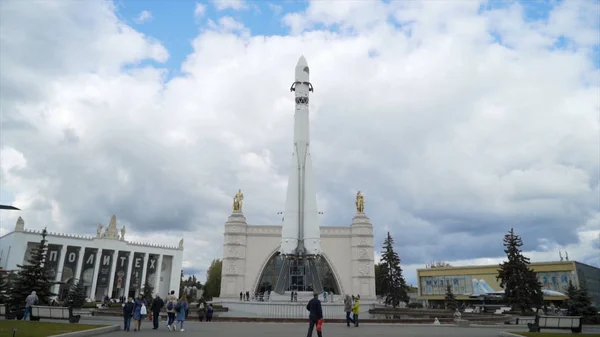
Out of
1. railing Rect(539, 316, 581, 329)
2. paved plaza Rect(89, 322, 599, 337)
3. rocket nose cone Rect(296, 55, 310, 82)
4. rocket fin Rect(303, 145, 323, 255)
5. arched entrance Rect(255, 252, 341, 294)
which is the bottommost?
paved plaza Rect(89, 322, 599, 337)

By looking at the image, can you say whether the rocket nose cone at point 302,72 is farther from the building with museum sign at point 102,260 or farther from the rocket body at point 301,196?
the building with museum sign at point 102,260

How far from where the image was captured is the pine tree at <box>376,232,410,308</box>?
139 feet

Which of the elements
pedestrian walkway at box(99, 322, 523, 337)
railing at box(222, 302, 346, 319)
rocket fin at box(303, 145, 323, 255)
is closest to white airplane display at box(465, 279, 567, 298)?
rocket fin at box(303, 145, 323, 255)

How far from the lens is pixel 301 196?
33219 mm

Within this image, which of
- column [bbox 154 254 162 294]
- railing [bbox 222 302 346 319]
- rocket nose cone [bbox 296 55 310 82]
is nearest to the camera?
railing [bbox 222 302 346 319]

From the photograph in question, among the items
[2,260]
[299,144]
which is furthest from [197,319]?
[2,260]

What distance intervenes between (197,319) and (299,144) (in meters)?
18.0

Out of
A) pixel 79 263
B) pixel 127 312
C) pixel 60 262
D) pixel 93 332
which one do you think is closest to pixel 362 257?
pixel 127 312

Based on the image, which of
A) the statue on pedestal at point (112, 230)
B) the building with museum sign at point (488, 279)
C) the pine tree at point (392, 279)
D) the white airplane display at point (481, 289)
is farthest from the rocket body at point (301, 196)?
the statue on pedestal at point (112, 230)

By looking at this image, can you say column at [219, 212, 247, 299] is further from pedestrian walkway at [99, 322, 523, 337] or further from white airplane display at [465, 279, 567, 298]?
pedestrian walkway at [99, 322, 523, 337]

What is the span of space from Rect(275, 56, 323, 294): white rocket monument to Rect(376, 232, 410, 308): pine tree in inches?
368

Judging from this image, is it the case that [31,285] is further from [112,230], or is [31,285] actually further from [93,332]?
[112,230]

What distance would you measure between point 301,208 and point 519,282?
17.6m

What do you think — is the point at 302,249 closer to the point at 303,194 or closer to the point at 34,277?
the point at 303,194
